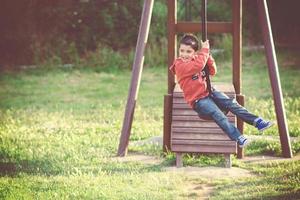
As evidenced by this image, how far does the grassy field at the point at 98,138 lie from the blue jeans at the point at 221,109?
0.63 meters

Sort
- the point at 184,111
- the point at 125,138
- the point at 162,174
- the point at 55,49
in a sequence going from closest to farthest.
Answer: the point at 162,174 < the point at 184,111 < the point at 125,138 < the point at 55,49

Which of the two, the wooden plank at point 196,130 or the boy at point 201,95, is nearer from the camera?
the boy at point 201,95

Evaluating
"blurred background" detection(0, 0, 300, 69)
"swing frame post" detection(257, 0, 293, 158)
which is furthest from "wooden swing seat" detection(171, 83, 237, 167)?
"blurred background" detection(0, 0, 300, 69)

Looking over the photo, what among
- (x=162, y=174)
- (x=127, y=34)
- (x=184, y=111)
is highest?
(x=127, y=34)

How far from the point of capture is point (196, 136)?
606 cm

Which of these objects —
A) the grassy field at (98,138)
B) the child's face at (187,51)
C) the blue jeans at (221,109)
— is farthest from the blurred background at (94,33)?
the child's face at (187,51)

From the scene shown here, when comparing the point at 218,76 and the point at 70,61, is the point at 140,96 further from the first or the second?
the point at 70,61

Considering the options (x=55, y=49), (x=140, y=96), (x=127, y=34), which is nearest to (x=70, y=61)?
(x=55, y=49)

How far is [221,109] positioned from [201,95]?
0.24m

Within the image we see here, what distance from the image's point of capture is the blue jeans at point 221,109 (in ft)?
16.1

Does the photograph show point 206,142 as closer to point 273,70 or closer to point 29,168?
point 273,70

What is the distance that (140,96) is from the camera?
36.4 ft

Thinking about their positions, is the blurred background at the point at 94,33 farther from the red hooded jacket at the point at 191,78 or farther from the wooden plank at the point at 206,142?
the red hooded jacket at the point at 191,78

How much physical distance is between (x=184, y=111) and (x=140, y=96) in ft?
16.3
